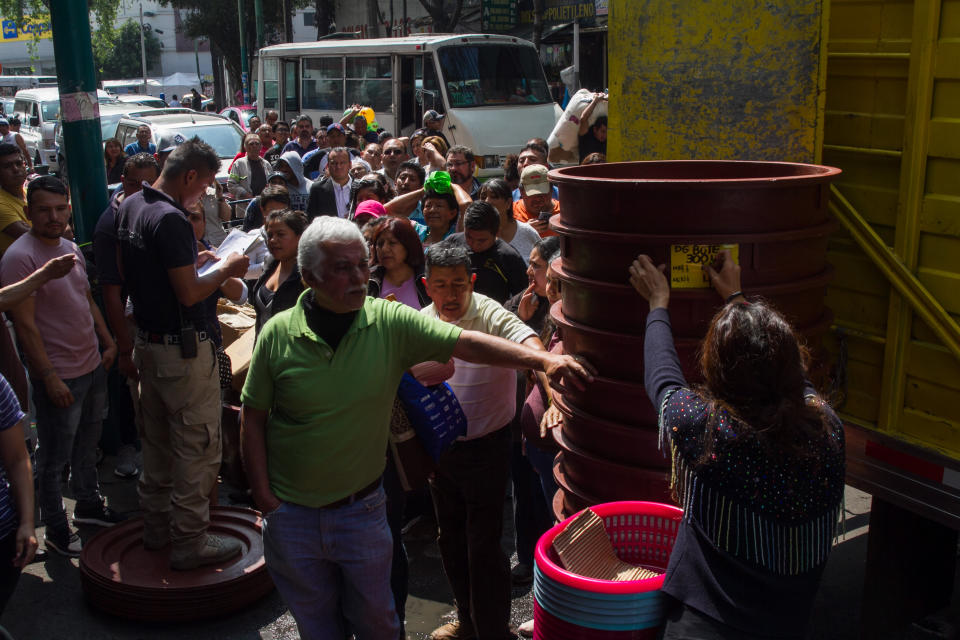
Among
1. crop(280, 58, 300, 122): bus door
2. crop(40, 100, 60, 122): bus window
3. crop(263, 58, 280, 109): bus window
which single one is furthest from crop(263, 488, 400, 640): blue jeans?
crop(40, 100, 60, 122): bus window

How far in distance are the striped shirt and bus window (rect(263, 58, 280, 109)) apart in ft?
63.1

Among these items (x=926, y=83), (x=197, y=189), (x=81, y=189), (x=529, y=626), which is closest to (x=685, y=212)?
(x=926, y=83)

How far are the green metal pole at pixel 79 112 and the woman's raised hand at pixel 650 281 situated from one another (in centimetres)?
473

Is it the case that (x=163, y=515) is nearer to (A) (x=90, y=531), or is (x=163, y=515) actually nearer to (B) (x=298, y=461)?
(A) (x=90, y=531)

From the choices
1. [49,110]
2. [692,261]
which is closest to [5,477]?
[692,261]

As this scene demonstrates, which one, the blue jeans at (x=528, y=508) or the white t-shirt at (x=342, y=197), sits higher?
the white t-shirt at (x=342, y=197)

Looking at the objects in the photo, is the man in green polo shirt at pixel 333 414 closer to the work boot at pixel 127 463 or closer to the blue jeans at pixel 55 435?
the blue jeans at pixel 55 435

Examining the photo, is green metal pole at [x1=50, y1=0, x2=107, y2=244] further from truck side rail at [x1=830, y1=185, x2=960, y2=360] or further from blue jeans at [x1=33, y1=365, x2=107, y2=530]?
truck side rail at [x1=830, y1=185, x2=960, y2=360]

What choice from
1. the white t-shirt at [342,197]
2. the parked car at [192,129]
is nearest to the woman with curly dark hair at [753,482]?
the white t-shirt at [342,197]

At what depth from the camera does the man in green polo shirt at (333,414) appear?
3053 mm

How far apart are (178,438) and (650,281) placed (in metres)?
2.90

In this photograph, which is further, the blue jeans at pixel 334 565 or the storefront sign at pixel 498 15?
the storefront sign at pixel 498 15

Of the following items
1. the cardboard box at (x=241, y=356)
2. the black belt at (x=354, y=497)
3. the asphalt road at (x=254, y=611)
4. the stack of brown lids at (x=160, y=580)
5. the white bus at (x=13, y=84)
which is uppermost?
the white bus at (x=13, y=84)

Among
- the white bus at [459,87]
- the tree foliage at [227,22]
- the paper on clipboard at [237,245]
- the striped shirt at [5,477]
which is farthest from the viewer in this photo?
the tree foliage at [227,22]
